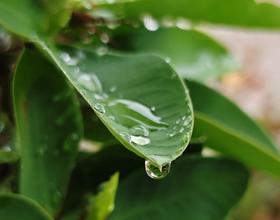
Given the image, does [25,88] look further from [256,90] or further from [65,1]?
[256,90]

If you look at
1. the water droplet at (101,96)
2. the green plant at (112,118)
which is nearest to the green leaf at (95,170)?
the green plant at (112,118)

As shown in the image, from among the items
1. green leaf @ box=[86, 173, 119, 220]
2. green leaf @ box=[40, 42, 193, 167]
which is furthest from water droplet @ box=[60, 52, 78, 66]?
green leaf @ box=[86, 173, 119, 220]

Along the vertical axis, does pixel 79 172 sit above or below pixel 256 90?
above

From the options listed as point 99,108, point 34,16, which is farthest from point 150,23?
point 99,108

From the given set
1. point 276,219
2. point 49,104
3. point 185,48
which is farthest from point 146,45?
point 276,219

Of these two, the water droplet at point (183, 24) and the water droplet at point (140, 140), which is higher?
the water droplet at point (140, 140)

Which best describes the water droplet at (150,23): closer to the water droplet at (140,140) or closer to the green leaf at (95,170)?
the green leaf at (95,170)

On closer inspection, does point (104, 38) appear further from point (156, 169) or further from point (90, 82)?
point (156, 169)
